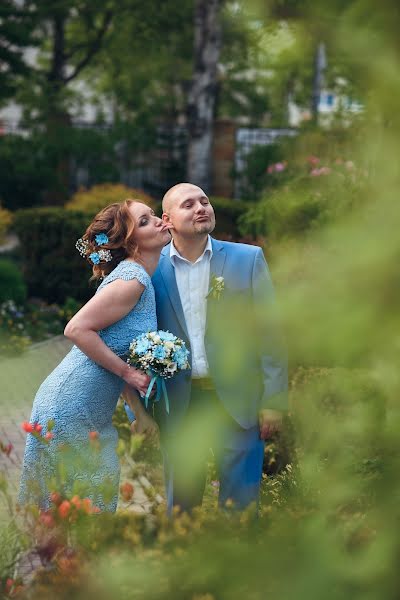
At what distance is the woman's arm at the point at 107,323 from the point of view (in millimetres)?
3312

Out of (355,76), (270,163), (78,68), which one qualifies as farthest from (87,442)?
(78,68)

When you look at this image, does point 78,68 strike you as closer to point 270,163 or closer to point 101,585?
point 270,163

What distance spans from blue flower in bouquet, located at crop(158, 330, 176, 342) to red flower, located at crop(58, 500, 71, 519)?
1.04 m

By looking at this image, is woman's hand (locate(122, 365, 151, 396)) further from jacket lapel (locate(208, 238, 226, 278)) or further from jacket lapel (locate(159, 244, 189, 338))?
jacket lapel (locate(208, 238, 226, 278))

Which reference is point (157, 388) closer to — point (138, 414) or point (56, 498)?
point (138, 414)

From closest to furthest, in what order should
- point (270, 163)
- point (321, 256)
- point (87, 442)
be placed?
point (321, 256) < point (87, 442) < point (270, 163)

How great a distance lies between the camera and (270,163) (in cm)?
1648

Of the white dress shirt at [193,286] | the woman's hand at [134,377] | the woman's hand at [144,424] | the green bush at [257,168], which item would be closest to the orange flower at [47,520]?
the woman's hand at [134,377]

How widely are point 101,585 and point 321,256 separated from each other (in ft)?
1.60

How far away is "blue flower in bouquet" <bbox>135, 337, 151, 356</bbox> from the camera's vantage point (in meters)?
3.33

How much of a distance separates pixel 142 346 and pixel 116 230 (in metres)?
0.46

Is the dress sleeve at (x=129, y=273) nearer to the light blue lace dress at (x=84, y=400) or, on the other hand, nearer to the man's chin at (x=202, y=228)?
the light blue lace dress at (x=84, y=400)

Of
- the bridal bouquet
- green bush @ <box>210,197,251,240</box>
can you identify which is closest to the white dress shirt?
the bridal bouquet

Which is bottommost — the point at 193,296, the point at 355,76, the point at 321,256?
the point at 193,296
